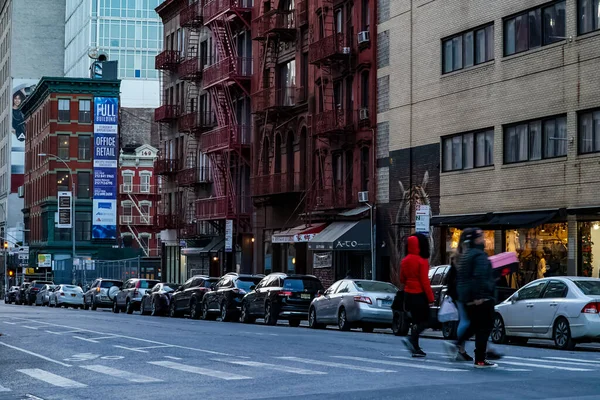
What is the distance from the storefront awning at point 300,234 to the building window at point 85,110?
184ft

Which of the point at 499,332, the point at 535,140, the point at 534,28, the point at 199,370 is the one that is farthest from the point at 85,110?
the point at 199,370

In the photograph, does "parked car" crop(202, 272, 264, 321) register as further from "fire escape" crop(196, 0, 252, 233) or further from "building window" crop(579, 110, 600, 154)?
"fire escape" crop(196, 0, 252, 233)

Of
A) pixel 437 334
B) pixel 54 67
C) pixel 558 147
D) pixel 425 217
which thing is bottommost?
pixel 437 334

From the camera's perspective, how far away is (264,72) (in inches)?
2194

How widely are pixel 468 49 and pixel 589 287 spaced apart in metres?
17.6

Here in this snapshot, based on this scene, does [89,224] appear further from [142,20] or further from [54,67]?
[54,67]

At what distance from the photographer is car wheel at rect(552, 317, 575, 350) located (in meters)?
22.8

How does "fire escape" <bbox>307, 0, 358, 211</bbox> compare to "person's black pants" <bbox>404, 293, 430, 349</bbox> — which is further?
"fire escape" <bbox>307, 0, 358, 211</bbox>

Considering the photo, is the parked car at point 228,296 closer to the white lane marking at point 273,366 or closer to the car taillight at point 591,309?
the car taillight at point 591,309


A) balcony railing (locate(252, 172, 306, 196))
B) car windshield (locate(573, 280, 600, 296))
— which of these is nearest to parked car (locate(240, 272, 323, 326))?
car windshield (locate(573, 280, 600, 296))

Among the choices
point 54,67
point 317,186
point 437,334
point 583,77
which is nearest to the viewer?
point 437,334

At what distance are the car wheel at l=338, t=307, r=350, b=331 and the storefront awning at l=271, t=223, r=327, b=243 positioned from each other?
50.4 ft

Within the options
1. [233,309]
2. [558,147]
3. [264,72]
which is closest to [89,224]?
[264,72]

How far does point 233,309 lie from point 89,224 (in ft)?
219
